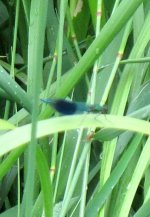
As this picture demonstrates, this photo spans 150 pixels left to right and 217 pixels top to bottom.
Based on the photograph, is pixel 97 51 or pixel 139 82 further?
pixel 139 82

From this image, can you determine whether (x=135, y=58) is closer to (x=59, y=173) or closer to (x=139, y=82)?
(x=139, y=82)

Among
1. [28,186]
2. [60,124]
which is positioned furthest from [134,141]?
[28,186]

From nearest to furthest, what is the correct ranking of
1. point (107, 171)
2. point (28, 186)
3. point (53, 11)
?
point (28, 186) < point (107, 171) < point (53, 11)

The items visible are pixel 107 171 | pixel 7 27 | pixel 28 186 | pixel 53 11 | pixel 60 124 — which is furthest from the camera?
pixel 7 27

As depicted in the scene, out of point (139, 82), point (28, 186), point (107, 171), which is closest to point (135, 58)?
point (139, 82)

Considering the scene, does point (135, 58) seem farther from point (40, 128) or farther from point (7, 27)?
point (7, 27)

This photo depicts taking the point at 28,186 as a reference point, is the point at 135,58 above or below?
above

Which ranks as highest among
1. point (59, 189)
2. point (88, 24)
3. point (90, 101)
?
point (88, 24)
